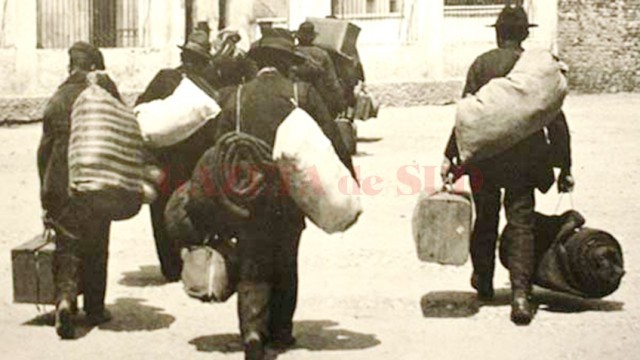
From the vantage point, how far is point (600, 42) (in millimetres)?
29375

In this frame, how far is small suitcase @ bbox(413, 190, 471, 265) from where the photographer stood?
8398 millimetres

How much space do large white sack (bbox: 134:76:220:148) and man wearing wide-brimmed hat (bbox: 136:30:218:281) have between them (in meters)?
0.13

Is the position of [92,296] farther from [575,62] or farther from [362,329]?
[575,62]

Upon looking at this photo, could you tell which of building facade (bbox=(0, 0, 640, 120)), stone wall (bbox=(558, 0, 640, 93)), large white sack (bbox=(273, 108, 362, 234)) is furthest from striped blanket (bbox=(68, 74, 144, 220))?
stone wall (bbox=(558, 0, 640, 93))

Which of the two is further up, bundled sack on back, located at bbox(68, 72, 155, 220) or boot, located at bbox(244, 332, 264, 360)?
bundled sack on back, located at bbox(68, 72, 155, 220)

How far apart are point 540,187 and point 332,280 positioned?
193 centimetres

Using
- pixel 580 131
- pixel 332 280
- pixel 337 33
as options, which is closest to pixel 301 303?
pixel 332 280

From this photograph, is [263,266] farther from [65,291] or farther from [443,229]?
[443,229]

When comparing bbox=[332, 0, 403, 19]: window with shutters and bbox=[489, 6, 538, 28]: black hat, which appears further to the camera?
bbox=[332, 0, 403, 19]: window with shutters

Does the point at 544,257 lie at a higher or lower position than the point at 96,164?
lower

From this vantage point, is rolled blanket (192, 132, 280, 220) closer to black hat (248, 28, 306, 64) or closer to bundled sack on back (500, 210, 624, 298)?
black hat (248, 28, 306, 64)

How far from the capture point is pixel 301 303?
897 cm

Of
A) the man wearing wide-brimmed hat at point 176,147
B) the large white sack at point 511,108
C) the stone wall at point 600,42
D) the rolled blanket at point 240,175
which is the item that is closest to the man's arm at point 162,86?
the man wearing wide-brimmed hat at point 176,147

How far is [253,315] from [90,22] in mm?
17830
